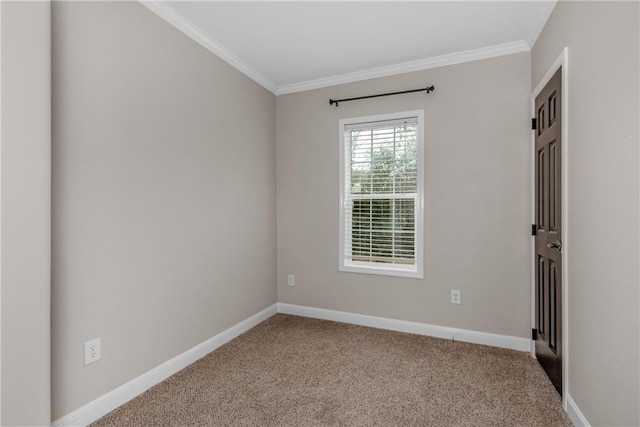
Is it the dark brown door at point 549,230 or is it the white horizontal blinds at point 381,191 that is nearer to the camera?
the dark brown door at point 549,230

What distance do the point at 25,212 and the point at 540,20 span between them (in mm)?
Result: 3248

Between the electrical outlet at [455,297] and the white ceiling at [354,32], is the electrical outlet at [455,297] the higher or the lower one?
Answer: the lower one

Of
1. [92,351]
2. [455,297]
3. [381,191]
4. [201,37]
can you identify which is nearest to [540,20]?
[381,191]

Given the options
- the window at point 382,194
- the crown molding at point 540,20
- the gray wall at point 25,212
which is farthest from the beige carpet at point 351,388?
the crown molding at point 540,20

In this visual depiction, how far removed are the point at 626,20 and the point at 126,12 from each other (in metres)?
2.55

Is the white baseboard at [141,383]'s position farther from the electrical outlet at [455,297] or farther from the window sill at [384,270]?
the electrical outlet at [455,297]

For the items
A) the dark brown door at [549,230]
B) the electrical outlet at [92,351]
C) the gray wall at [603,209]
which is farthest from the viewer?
the dark brown door at [549,230]

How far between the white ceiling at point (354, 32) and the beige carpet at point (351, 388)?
247cm

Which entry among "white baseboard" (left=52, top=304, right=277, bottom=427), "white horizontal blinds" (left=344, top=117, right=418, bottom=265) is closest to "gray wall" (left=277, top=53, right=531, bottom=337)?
"white horizontal blinds" (left=344, top=117, right=418, bottom=265)

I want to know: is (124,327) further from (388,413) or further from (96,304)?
(388,413)

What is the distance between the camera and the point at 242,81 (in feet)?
10.5

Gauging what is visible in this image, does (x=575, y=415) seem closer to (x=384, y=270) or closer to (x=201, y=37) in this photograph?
(x=384, y=270)

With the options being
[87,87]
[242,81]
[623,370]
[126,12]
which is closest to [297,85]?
[242,81]

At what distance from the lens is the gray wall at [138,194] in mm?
1793
